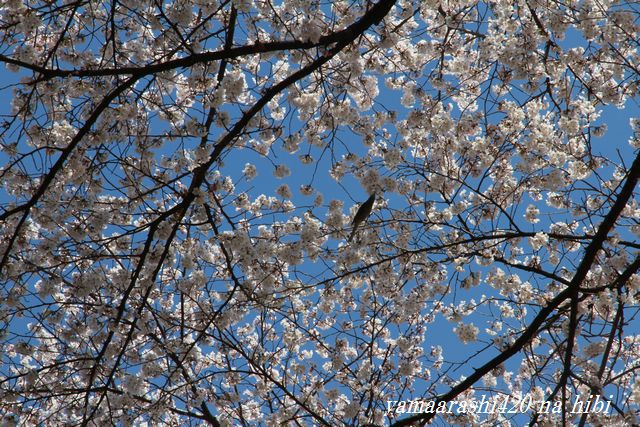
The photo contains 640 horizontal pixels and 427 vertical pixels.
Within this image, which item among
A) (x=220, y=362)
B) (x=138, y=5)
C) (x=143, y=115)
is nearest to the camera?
(x=138, y=5)

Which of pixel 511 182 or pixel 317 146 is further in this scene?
pixel 511 182

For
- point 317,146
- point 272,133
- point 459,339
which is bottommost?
point 459,339

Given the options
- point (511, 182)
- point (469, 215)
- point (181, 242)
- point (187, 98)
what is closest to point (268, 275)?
point (181, 242)

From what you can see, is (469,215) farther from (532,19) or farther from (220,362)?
(220,362)

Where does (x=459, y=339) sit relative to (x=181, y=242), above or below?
below

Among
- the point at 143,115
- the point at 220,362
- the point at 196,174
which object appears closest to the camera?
the point at 196,174

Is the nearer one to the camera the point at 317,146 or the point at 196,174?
the point at 196,174

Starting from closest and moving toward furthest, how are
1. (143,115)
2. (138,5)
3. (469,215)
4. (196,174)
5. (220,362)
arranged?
(138,5), (196,174), (143,115), (469,215), (220,362)

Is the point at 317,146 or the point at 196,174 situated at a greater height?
the point at 317,146

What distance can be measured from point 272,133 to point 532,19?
249 cm

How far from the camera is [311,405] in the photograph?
6.43m

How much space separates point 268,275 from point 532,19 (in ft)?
10.2

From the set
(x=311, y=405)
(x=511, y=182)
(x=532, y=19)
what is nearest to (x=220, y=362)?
(x=311, y=405)

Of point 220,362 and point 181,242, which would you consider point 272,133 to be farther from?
point 220,362
